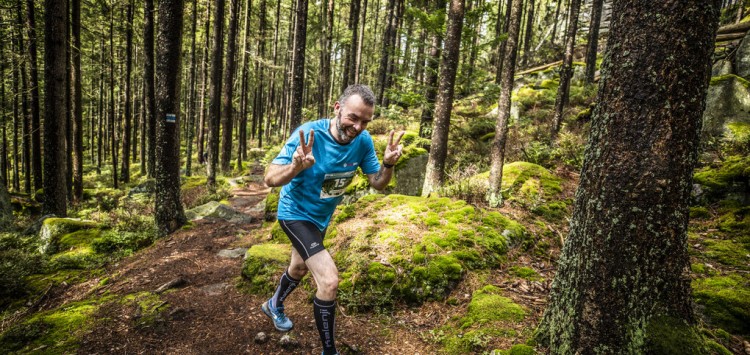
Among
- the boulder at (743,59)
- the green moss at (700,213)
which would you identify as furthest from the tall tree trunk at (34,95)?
the boulder at (743,59)

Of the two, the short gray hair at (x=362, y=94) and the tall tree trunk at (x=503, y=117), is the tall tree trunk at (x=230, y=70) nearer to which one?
the tall tree trunk at (x=503, y=117)

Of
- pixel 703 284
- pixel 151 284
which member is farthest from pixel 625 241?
pixel 151 284

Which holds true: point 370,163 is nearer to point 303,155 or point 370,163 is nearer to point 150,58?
point 303,155

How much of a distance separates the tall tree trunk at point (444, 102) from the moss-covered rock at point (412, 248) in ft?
6.58

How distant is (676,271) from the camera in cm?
231

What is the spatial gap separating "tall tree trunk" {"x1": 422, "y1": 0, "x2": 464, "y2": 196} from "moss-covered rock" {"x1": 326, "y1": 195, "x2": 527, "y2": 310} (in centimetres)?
201

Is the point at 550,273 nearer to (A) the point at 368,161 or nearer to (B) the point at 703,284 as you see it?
(B) the point at 703,284

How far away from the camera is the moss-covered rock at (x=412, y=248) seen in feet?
14.1

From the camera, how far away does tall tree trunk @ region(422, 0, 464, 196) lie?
797cm

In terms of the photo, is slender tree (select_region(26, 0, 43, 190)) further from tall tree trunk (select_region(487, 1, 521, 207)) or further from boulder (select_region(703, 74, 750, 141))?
boulder (select_region(703, 74, 750, 141))

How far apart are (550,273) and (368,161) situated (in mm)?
3195

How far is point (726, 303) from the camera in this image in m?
3.19

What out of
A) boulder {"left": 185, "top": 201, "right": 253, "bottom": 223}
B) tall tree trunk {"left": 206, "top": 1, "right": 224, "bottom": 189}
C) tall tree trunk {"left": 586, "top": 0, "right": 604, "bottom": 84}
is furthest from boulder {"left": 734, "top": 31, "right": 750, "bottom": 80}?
tall tree trunk {"left": 206, "top": 1, "right": 224, "bottom": 189}

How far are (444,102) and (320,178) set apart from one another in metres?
5.77
